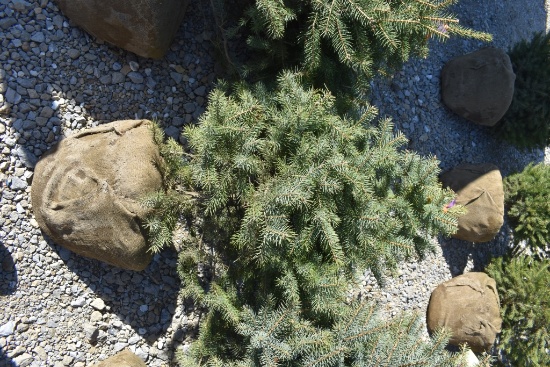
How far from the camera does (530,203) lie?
4.05 metres

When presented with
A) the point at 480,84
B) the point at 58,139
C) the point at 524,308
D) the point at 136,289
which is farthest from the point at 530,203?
the point at 58,139

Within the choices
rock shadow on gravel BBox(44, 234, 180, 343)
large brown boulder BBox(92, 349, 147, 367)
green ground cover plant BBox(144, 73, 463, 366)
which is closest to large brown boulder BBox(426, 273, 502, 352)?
green ground cover plant BBox(144, 73, 463, 366)

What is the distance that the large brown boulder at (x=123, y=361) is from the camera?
268 centimetres

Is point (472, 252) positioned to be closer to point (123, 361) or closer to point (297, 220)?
point (297, 220)

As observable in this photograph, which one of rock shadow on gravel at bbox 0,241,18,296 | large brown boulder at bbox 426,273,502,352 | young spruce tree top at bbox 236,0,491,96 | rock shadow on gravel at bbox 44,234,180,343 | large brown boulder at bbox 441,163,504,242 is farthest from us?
large brown boulder at bbox 441,163,504,242

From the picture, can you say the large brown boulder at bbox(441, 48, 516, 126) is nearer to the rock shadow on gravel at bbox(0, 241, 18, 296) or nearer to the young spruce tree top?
the young spruce tree top

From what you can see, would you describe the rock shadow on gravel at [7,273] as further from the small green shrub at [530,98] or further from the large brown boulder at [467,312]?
the small green shrub at [530,98]

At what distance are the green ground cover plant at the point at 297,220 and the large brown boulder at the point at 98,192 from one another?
0.59 ft

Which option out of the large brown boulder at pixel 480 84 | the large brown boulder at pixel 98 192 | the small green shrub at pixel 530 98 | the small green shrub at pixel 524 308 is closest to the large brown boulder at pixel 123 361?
the large brown boulder at pixel 98 192

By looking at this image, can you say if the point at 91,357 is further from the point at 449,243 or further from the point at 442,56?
the point at 442,56

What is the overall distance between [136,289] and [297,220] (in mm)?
1206

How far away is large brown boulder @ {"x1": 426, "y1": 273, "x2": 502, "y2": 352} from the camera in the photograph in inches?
145

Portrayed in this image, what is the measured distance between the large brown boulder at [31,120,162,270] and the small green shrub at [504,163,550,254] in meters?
3.22

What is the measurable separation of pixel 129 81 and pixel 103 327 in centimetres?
154
